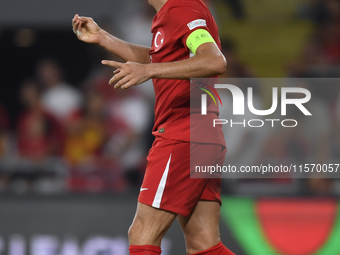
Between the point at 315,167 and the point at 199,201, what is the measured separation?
7.51 feet

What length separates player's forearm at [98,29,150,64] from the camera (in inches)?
111

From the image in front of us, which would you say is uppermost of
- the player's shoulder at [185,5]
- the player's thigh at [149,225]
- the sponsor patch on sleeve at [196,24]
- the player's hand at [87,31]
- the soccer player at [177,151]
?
Answer: the player's hand at [87,31]

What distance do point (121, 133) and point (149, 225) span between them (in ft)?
9.82

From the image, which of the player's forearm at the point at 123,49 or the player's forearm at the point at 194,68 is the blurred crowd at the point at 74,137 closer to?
the player's forearm at the point at 123,49

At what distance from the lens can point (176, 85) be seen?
2.38 m

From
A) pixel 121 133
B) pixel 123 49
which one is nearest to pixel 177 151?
pixel 123 49

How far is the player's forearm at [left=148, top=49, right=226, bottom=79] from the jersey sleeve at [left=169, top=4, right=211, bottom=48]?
6.9 inches

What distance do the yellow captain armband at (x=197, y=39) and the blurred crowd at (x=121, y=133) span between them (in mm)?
2125

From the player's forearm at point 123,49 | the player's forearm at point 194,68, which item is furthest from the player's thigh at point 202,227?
the player's forearm at point 123,49

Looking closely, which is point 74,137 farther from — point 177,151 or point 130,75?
point 130,75

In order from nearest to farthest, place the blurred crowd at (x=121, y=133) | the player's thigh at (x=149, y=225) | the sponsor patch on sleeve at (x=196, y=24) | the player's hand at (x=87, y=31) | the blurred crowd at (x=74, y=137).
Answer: the sponsor patch on sleeve at (x=196, y=24) < the player's thigh at (x=149, y=225) < the player's hand at (x=87, y=31) < the blurred crowd at (x=121, y=133) < the blurred crowd at (x=74, y=137)

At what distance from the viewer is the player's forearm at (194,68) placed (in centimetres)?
206

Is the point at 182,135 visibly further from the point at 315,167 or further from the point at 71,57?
the point at 71,57

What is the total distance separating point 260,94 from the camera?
521cm
